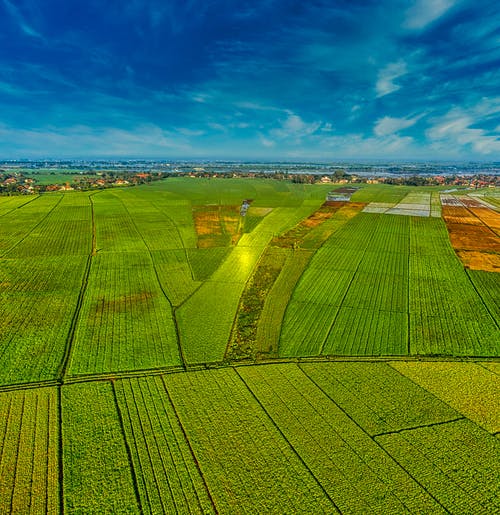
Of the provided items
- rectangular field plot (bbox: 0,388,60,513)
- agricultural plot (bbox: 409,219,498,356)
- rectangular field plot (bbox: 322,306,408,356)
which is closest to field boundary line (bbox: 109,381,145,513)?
rectangular field plot (bbox: 0,388,60,513)

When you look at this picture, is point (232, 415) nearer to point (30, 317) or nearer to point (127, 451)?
point (127, 451)

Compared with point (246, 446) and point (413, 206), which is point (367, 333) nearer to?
point (246, 446)

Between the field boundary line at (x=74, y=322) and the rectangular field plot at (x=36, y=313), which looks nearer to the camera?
the field boundary line at (x=74, y=322)

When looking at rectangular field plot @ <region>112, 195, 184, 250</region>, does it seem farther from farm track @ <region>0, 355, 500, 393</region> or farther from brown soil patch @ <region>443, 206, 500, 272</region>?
brown soil patch @ <region>443, 206, 500, 272</region>

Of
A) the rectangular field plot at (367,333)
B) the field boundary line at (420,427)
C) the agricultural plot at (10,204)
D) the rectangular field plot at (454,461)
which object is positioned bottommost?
the rectangular field plot at (454,461)

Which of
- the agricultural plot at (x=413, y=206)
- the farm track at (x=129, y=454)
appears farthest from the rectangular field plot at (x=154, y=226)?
the agricultural plot at (x=413, y=206)

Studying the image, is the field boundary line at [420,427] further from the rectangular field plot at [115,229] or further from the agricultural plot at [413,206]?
the agricultural plot at [413,206]

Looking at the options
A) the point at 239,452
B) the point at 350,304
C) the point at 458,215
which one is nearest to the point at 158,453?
the point at 239,452
